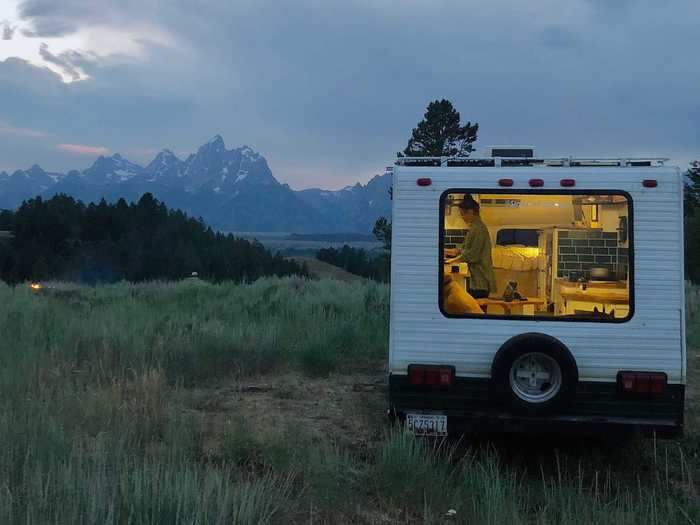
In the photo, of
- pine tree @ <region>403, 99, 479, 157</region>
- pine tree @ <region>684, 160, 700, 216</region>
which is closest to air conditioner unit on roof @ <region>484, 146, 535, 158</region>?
pine tree @ <region>403, 99, 479, 157</region>

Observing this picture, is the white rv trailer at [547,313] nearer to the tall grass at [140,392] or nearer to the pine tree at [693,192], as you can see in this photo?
the tall grass at [140,392]

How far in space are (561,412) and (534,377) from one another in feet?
1.03

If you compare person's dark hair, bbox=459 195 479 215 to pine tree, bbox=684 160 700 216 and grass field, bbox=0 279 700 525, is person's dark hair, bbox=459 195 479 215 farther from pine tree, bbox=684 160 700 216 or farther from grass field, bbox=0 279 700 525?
pine tree, bbox=684 160 700 216

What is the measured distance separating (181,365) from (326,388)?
1691 millimetres

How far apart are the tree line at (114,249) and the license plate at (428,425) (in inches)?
1686

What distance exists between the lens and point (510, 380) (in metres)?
5.26

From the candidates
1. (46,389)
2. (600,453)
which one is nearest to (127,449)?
(46,389)

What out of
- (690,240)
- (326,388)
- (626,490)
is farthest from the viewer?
(690,240)

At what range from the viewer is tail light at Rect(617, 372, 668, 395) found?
17.1 feet

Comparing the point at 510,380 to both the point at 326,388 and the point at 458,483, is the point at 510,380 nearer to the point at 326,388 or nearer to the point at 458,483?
the point at 458,483

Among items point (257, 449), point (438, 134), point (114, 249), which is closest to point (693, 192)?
point (438, 134)

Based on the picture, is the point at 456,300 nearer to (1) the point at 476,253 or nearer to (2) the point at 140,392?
(1) the point at 476,253

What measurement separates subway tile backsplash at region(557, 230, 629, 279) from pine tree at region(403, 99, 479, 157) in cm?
2196

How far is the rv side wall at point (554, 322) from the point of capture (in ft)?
17.2
